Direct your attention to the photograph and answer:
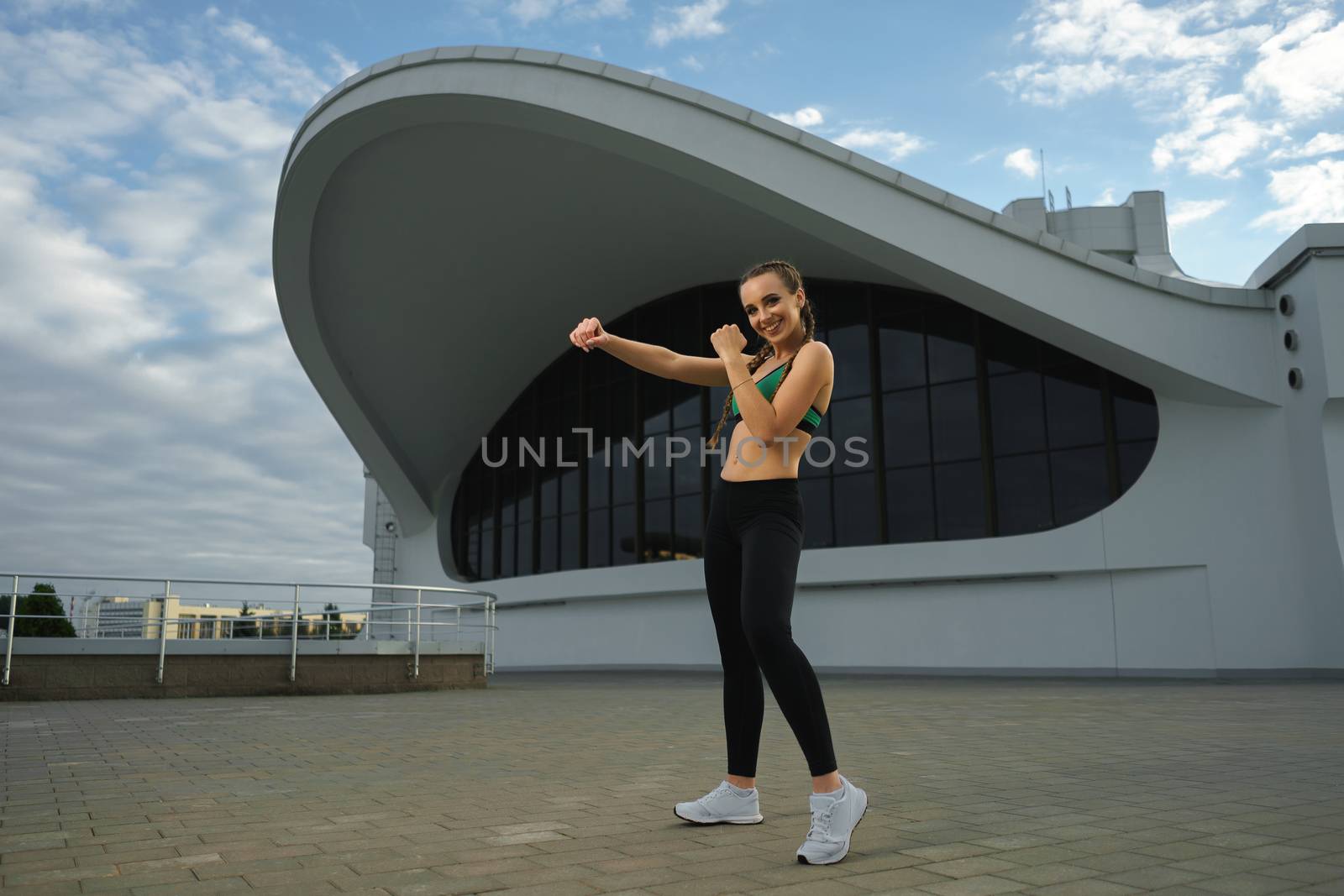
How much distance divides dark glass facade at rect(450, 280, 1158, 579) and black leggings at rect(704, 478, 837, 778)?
1612 centimetres

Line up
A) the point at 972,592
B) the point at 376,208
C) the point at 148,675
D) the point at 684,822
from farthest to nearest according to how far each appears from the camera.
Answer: the point at 376,208 < the point at 972,592 < the point at 148,675 < the point at 684,822

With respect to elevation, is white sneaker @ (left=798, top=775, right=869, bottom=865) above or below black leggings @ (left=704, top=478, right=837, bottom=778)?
below

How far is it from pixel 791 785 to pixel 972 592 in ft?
49.7

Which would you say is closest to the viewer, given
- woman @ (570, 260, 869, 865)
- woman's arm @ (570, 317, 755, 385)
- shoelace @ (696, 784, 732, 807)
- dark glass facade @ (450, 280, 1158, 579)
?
woman @ (570, 260, 869, 865)

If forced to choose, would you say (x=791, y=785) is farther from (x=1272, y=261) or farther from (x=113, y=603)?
(x=1272, y=261)

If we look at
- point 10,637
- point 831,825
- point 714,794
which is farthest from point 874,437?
point 831,825

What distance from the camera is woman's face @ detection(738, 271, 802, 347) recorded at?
3.28 meters

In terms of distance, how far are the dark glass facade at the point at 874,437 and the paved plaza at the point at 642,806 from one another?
10503 millimetres

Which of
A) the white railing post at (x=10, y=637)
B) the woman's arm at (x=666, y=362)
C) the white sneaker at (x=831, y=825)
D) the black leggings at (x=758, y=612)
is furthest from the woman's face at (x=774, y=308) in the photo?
the white railing post at (x=10, y=637)

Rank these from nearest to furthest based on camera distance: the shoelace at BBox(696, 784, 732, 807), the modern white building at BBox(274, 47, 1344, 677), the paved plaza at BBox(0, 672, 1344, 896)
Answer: the paved plaza at BBox(0, 672, 1344, 896)
the shoelace at BBox(696, 784, 732, 807)
the modern white building at BBox(274, 47, 1344, 677)

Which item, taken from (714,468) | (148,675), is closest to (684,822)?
(148,675)

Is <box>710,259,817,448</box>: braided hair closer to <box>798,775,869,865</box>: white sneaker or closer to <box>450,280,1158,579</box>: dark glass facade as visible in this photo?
<box>798,775,869,865</box>: white sneaker

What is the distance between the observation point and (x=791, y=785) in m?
4.35

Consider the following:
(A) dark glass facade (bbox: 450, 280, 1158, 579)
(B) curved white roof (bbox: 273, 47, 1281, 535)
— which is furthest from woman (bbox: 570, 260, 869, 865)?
(A) dark glass facade (bbox: 450, 280, 1158, 579)
